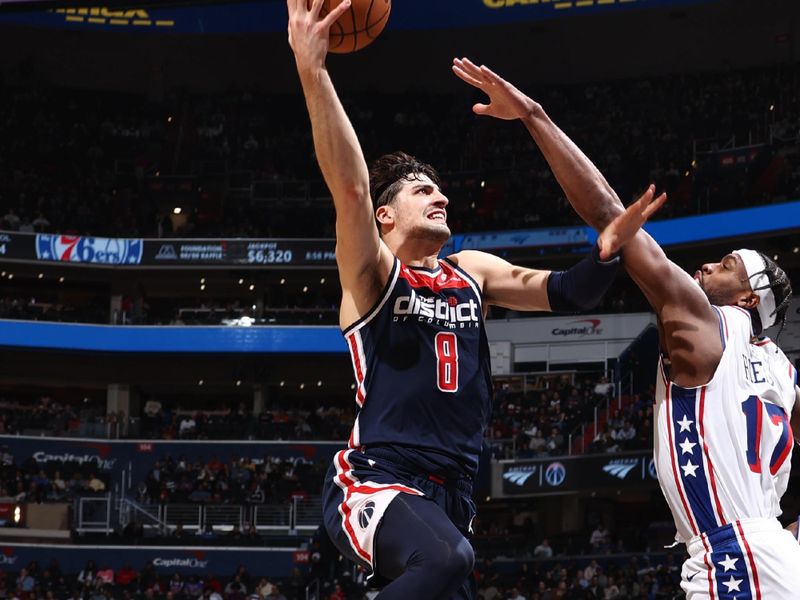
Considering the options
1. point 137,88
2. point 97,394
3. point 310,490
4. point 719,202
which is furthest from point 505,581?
point 137,88

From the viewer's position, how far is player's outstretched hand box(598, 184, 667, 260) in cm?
458

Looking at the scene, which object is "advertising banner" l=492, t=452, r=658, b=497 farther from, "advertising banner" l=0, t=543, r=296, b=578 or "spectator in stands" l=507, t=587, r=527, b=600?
"advertising banner" l=0, t=543, r=296, b=578

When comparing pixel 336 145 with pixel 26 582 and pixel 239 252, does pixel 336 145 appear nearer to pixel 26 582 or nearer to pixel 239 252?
pixel 26 582

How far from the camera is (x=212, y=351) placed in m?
36.0

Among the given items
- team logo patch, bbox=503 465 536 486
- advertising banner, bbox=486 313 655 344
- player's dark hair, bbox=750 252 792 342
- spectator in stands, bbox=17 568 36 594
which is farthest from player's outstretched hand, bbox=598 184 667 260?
advertising banner, bbox=486 313 655 344

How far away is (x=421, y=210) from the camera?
5.29m

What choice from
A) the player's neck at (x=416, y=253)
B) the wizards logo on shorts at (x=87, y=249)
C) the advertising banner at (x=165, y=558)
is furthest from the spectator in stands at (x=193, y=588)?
the player's neck at (x=416, y=253)

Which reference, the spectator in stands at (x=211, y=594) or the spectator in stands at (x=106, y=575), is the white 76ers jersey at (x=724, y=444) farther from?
the spectator in stands at (x=106, y=575)

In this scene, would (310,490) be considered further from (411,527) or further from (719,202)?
(411,527)

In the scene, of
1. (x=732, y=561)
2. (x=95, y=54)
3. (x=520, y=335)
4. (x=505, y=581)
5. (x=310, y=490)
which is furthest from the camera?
(x=95, y=54)

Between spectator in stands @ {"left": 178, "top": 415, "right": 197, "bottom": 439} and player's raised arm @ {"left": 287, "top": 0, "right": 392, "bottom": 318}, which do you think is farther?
spectator in stands @ {"left": 178, "top": 415, "right": 197, "bottom": 439}

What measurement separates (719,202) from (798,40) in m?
9.83

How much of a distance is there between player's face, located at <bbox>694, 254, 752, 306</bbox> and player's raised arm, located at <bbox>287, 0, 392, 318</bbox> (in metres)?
1.71

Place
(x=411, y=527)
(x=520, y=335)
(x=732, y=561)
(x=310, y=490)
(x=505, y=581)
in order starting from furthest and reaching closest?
(x=520, y=335) → (x=310, y=490) → (x=505, y=581) → (x=732, y=561) → (x=411, y=527)
